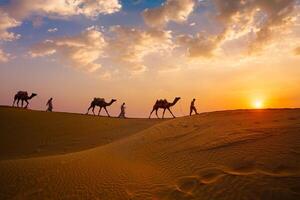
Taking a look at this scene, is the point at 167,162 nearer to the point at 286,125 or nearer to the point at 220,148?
the point at 220,148

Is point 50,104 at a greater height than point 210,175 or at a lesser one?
greater

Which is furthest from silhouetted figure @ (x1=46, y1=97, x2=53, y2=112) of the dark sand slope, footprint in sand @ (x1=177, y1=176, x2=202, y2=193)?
footprint in sand @ (x1=177, y1=176, x2=202, y2=193)

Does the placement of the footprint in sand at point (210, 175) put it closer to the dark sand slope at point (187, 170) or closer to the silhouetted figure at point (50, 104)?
the dark sand slope at point (187, 170)

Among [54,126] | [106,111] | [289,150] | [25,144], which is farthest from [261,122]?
[106,111]

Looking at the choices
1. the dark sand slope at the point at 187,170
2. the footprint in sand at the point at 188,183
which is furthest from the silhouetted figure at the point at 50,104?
the footprint in sand at the point at 188,183

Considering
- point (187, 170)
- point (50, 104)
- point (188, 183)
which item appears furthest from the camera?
point (50, 104)

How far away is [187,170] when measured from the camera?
8.54 metres

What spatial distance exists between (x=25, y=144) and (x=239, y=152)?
1445cm

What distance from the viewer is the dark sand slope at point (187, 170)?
702cm

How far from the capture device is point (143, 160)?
1046 centimetres

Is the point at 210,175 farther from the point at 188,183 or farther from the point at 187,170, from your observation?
the point at 187,170

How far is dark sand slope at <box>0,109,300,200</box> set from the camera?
7.02 metres

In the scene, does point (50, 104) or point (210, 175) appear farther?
point (50, 104)

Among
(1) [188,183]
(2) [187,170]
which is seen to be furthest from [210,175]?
(2) [187,170]
